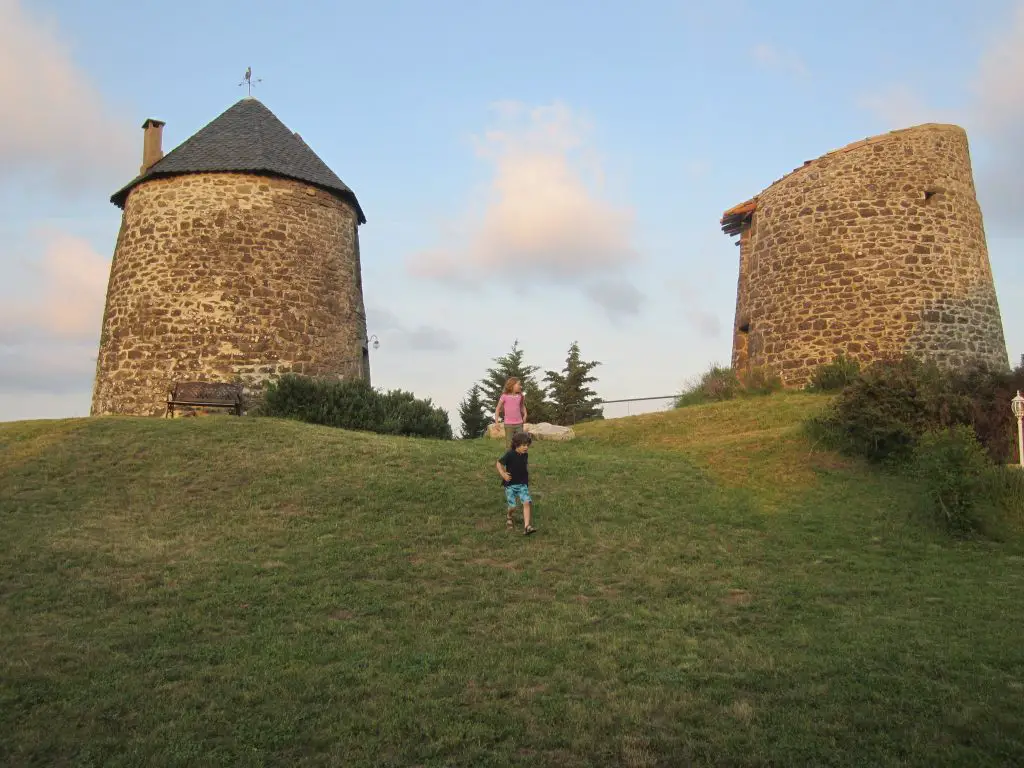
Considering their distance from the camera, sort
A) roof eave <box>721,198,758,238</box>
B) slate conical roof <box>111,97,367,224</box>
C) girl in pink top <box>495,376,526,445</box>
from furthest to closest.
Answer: roof eave <box>721,198,758,238</box>
slate conical roof <box>111,97,367,224</box>
girl in pink top <box>495,376,526,445</box>

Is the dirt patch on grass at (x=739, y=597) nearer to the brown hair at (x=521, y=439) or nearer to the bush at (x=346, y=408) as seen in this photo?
the brown hair at (x=521, y=439)

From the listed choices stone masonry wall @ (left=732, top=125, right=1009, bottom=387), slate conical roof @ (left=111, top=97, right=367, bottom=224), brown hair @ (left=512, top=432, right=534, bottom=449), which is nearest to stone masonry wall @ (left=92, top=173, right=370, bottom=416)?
slate conical roof @ (left=111, top=97, right=367, bottom=224)

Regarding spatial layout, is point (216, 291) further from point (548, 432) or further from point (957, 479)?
point (957, 479)

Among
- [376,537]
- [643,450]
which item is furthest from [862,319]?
[376,537]

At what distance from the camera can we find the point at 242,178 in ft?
77.5

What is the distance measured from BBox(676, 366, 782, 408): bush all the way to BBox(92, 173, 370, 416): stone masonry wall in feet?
34.4

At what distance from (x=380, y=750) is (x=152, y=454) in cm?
1192

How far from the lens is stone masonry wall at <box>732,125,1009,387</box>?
22.0 m

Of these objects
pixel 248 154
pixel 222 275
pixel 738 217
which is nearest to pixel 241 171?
pixel 248 154

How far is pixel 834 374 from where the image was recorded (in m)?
21.8

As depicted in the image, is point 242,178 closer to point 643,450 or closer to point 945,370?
point 643,450

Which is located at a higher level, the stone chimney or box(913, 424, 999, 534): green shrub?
Answer: the stone chimney

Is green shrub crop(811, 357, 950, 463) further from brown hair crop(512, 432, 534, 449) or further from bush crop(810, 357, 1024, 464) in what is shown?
brown hair crop(512, 432, 534, 449)

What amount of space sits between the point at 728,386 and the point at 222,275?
14.6m
